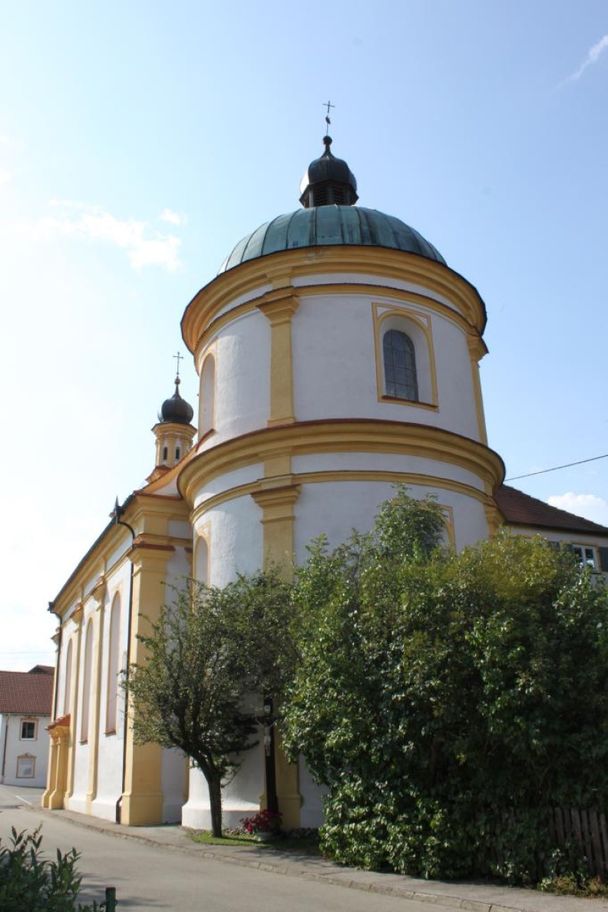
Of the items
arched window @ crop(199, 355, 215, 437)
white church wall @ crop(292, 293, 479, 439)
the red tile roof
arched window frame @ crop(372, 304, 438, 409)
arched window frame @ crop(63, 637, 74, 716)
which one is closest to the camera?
white church wall @ crop(292, 293, 479, 439)

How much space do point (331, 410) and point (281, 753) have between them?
270 inches

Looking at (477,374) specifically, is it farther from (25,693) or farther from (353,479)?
(25,693)

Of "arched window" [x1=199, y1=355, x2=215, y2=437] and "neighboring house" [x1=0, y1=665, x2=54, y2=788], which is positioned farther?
"neighboring house" [x1=0, y1=665, x2=54, y2=788]

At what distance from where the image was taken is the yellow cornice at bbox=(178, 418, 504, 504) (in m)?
17.9

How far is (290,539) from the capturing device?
685 inches

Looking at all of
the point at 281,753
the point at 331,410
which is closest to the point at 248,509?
the point at 331,410

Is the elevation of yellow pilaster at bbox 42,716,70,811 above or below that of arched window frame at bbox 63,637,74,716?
below

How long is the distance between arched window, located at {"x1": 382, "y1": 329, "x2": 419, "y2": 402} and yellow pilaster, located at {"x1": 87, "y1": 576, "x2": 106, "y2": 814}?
12.5 meters

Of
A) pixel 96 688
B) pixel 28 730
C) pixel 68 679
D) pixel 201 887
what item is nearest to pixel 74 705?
pixel 68 679

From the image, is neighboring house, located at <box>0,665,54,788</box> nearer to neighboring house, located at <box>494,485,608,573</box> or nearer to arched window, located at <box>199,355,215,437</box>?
neighboring house, located at <box>494,485,608,573</box>

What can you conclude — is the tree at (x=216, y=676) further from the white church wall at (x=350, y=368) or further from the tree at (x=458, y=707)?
the white church wall at (x=350, y=368)

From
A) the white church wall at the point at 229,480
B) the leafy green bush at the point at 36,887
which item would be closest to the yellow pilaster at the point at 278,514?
the white church wall at the point at 229,480

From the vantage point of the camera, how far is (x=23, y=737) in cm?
6309

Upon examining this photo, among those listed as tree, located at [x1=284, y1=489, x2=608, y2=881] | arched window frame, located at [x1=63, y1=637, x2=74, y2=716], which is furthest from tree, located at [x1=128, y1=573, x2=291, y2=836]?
arched window frame, located at [x1=63, y1=637, x2=74, y2=716]
